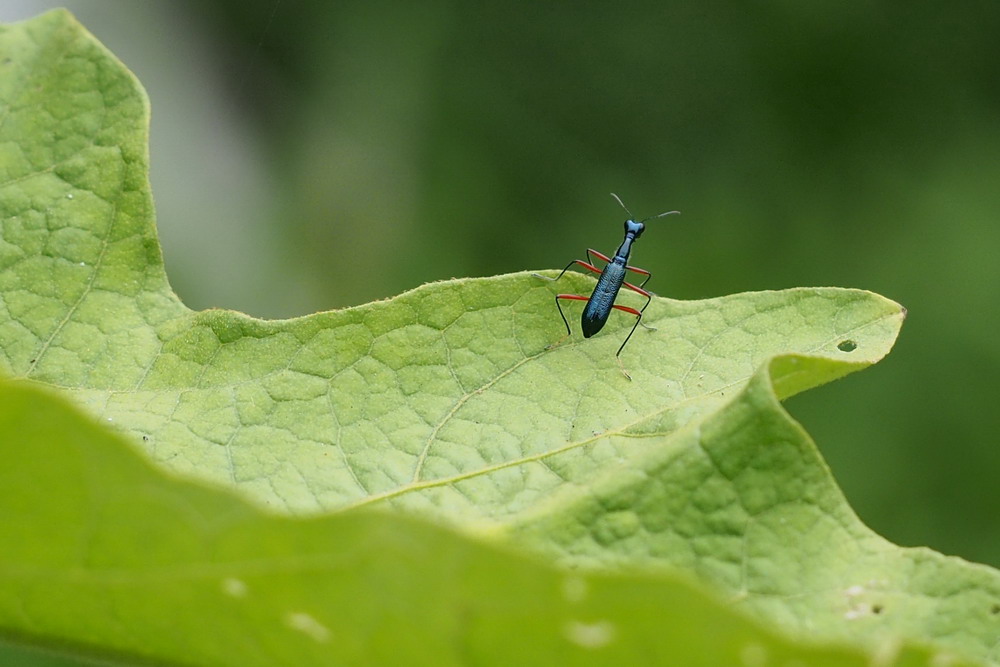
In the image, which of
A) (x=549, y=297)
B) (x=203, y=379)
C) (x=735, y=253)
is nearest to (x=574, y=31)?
(x=735, y=253)

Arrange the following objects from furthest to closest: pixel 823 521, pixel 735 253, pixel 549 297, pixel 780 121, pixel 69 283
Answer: pixel 780 121 < pixel 735 253 < pixel 549 297 < pixel 69 283 < pixel 823 521

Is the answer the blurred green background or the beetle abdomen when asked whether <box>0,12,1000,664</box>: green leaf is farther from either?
the blurred green background

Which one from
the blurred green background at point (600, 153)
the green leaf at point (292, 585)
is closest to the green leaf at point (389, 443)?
the green leaf at point (292, 585)

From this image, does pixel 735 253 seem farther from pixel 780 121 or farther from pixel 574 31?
pixel 574 31

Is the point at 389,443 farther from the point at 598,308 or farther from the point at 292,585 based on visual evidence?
the point at 292,585

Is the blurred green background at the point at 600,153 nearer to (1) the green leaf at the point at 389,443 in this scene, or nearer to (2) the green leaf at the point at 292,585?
(1) the green leaf at the point at 389,443
